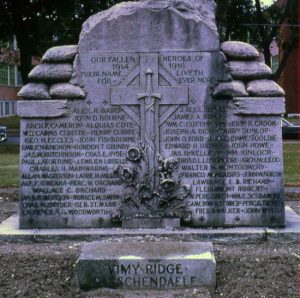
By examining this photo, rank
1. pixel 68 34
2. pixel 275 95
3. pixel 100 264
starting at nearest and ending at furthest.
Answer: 1. pixel 100 264
2. pixel 275 95
3. pixel 68 34

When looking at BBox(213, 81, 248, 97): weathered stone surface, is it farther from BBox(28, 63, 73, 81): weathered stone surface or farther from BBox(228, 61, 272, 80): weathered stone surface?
BBox(28, 63, 73, 81): weathered stone surface

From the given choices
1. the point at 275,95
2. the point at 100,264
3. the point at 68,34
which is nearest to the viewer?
the point at 100,264

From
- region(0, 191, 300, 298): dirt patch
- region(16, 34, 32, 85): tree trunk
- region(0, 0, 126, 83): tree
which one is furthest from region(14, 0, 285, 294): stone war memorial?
region(16, 34, 32, 85): tree trunk

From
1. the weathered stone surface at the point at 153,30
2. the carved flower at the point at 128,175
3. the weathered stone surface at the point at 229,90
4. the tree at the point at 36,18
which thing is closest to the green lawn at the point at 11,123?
the tree at the point at 36,18

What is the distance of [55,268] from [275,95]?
295 centimetres

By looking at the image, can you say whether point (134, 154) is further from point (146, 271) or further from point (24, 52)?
point (24, 52)

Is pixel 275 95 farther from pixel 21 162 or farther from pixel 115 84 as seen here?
pixel 21 162

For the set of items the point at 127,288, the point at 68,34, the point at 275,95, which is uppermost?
the point at 68,34

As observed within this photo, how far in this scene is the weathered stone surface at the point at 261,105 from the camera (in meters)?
7.08

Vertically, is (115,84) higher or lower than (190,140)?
higher

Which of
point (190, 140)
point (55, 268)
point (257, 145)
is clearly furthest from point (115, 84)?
point (55, 268)

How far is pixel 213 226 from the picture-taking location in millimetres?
7160

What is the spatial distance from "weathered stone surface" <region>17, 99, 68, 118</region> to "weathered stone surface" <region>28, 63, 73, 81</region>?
268mm

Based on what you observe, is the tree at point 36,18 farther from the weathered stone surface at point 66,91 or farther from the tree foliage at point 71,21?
the weathered stone surface at point 66,91
